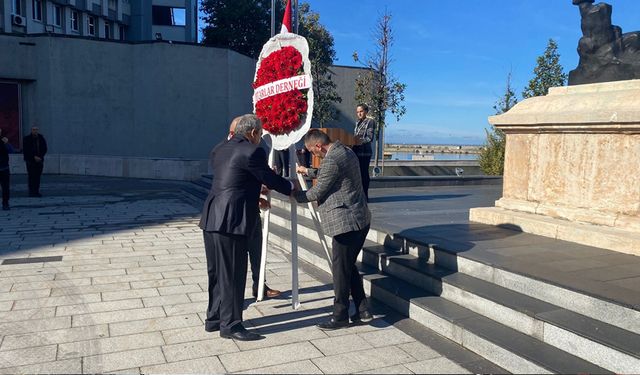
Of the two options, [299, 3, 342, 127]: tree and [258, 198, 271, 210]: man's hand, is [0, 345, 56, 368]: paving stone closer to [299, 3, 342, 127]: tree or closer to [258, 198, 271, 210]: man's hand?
[258, 198, 271, 210]: man's hand

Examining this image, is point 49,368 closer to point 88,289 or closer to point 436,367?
point 88,289

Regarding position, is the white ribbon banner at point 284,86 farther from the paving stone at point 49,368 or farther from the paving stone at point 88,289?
the paving stone at point 49,368

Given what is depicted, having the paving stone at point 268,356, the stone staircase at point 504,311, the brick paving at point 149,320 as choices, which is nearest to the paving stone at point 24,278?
the brick paving at point 149,320

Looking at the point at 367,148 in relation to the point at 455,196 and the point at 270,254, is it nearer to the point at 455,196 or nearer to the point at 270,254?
the point at 270,254

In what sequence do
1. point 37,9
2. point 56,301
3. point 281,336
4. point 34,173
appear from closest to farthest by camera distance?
point 281,336 < point 56,301 < point 34,173 < point 37,9

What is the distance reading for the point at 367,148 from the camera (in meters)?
9.12

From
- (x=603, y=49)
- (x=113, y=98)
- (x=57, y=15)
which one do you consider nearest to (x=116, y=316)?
(x=603, y=49)

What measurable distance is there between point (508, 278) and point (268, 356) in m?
2.28

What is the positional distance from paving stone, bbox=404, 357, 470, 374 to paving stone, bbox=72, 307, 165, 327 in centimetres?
252

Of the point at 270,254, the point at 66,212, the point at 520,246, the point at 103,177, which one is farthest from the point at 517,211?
the point at 103,177

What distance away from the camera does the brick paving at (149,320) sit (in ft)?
12.6

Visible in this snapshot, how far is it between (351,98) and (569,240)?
29.6 metres

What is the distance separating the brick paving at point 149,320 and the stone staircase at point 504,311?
37 centimetres

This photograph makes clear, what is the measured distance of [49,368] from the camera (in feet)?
12.2
